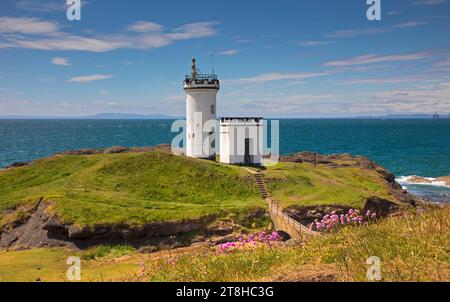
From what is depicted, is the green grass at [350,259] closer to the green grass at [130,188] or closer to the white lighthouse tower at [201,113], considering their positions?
the green grass at [130,188]

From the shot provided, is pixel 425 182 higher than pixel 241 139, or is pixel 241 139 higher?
pixel 241 139

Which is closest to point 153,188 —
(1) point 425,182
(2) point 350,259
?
(2) point 350,259

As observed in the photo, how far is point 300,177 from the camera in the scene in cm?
4019

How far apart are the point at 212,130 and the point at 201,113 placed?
6.82ft

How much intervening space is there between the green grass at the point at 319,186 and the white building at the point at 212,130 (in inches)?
138

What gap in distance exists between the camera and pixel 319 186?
125 feet

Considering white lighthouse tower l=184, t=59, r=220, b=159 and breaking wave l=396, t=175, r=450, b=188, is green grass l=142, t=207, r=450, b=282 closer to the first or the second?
white lighthouse tower l=184, t=59, r=220, b=159

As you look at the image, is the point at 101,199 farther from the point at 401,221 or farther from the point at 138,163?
the point at 401,221

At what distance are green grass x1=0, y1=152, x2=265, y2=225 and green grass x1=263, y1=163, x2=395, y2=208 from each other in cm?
226

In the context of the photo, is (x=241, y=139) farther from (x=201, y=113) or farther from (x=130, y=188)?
(x=130, y=188)

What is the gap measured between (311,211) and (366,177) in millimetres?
15096

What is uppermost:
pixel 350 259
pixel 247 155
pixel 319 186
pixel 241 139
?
pixel 241 139
